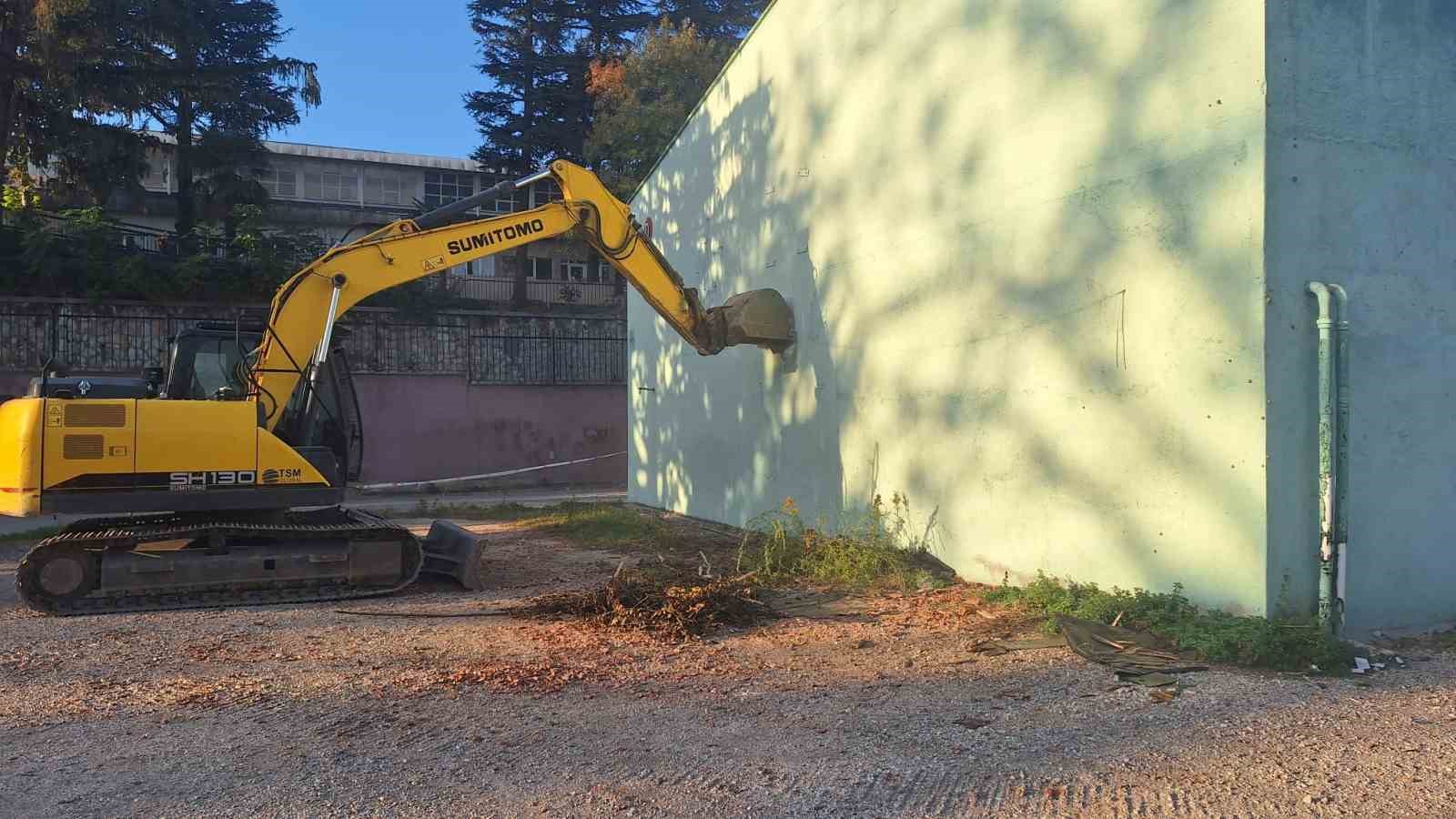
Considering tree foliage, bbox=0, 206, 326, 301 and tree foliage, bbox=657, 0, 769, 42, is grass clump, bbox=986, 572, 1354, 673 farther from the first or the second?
tree foliage, bbox=657, 0, 769, 42

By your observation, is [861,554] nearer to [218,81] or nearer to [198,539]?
[198,539]

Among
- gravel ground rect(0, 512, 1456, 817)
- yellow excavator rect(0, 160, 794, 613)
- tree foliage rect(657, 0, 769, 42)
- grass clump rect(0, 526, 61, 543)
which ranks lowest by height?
grass clump rect(0, 526, 61, 543)

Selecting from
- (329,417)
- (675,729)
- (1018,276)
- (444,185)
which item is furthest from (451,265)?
(444,185)

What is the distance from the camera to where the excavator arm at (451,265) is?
8547 millimetres

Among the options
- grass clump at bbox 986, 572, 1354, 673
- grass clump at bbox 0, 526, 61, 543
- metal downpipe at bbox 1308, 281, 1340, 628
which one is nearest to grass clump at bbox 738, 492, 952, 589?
grass clump at bbox 986, 572, 1354, 673

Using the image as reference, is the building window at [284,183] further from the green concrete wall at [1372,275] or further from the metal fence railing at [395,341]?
the green concrete wall at [1372,275]

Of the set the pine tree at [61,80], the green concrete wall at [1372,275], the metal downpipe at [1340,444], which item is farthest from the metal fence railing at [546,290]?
the metal downpipe at [1340,444]

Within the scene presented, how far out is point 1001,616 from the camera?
23.5 feet

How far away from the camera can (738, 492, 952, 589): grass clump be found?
8727 mm

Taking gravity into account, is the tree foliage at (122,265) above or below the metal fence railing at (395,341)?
above

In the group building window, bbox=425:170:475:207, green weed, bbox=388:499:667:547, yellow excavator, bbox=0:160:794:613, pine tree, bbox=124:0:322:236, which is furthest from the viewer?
building window, bbox=425:170:475:207

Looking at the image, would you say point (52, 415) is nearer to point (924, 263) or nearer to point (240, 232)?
point (924, 263)

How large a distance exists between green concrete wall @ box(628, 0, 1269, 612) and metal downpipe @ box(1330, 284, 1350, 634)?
0.49m

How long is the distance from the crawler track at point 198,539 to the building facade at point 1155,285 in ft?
15.5
